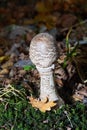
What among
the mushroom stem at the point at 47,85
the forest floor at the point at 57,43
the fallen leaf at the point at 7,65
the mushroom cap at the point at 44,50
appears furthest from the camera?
the fallen leaf at the point at 7,65

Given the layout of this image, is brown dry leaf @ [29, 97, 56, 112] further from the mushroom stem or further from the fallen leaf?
the fallen leaf

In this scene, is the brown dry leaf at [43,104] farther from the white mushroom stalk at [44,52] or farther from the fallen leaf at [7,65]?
the fallen leaf at [7,65]

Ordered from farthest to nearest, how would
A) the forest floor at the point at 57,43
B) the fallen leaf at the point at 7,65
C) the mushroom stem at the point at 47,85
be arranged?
the fallen leaf at the point at 7,65 → the forest floor at the point at 57,43 → the mushroom stem at the point at 47,85

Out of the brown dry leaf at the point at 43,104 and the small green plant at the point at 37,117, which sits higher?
the brown dry leaf at the point at 43,104

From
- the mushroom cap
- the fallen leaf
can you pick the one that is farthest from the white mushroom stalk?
the fallen leaf

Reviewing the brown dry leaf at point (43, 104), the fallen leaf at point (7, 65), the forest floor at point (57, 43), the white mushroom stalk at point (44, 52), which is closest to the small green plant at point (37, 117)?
the brown dry leaf at point (43, 104)

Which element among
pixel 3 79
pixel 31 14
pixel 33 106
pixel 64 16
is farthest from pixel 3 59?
pixel 31 14

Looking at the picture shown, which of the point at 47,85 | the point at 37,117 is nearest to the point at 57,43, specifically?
the point at 47,85
